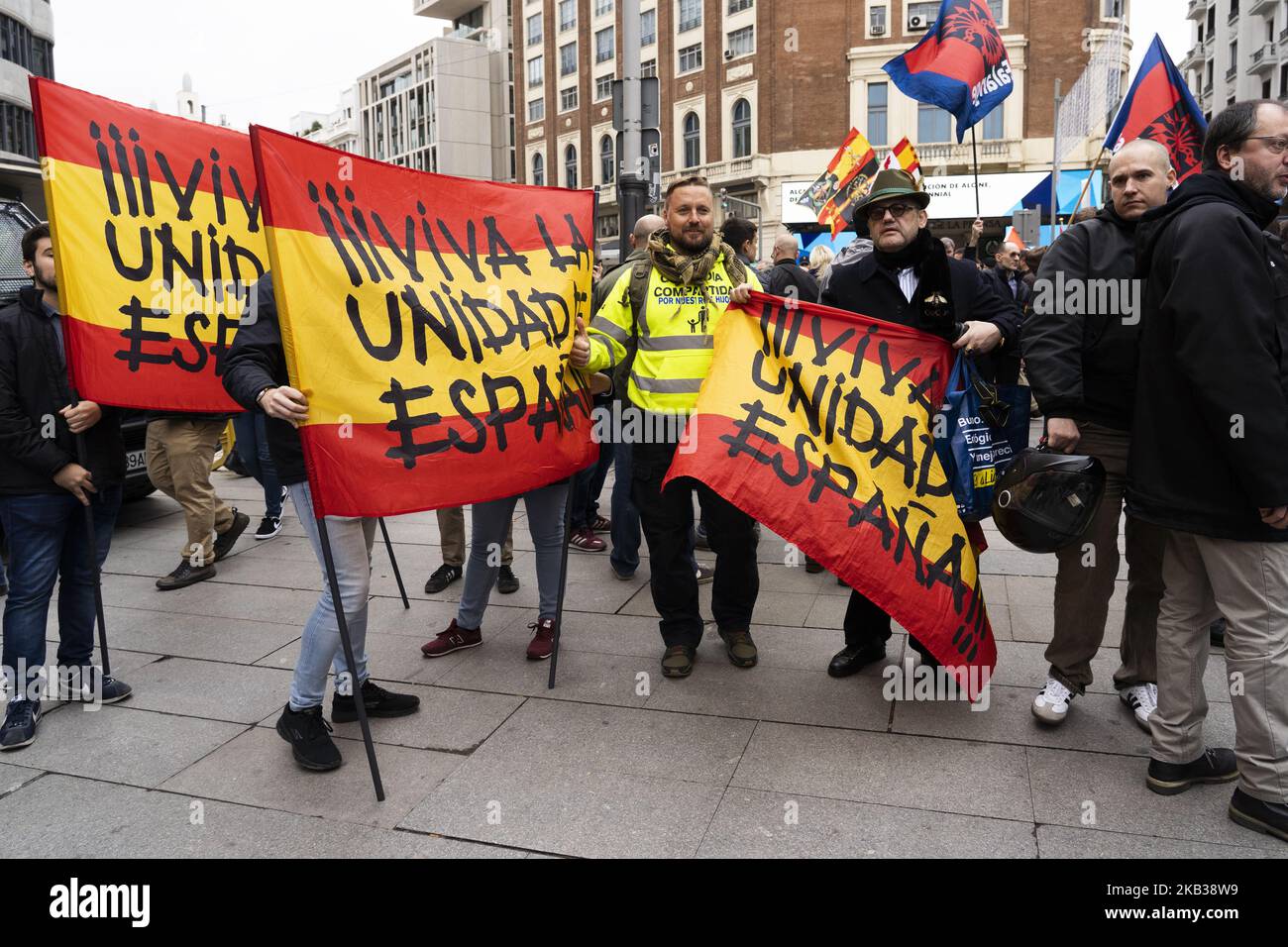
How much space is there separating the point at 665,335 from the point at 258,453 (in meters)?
4.27

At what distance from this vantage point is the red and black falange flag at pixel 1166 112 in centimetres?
744

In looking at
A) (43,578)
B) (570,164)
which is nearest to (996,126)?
(570,164)

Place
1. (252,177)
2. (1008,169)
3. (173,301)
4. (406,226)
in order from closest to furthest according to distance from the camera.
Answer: (406,226), (173,301), (252,177), (1008,169)

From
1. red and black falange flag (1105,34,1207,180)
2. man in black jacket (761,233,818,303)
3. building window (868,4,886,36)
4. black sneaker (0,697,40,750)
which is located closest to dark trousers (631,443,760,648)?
man in black jacket (761,233,818,303)

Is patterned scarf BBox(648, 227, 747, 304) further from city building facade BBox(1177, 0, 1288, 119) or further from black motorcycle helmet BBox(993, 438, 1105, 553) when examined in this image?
city building facade BBox(1177, 0, 1288, 119)

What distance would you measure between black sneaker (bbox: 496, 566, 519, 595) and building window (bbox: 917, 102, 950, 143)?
120 feet

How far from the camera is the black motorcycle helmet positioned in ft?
11.2

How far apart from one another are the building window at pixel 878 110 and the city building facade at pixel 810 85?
4cm

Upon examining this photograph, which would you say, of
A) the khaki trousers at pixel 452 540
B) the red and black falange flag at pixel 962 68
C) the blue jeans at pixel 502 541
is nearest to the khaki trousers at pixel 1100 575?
the blue jeans at pixel 502 541

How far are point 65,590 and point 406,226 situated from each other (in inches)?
90.4

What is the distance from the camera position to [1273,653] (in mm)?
2990

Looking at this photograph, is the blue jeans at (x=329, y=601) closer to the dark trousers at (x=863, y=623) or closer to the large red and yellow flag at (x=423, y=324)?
the large red and yellow flag at (x=423, y=324)
